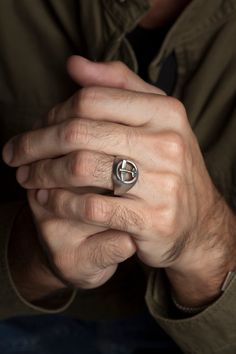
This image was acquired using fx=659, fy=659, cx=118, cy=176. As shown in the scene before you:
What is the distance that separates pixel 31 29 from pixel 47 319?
1.59ft

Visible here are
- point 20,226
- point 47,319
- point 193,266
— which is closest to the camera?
point 193,266

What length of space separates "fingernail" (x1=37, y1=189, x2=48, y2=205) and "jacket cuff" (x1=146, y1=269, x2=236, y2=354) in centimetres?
24

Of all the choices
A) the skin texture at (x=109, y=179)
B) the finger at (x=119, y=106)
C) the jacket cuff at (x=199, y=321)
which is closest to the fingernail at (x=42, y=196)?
the skin texture at (x=109, y=179)

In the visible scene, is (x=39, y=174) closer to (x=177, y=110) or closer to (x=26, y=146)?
(x=26, y=146)

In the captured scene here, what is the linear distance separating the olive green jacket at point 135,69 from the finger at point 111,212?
224 mm

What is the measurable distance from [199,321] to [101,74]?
0.37 metres

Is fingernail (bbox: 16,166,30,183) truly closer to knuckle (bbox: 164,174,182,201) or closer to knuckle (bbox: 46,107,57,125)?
knuckle (bbox: 46,107,57,125)

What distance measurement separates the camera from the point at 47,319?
3.70 ft

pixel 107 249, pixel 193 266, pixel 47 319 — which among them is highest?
pixel 107 249

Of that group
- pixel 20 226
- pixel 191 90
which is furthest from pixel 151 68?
pixel 20 226

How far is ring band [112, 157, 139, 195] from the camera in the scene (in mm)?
698

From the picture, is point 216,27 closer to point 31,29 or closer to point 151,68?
point 151,68

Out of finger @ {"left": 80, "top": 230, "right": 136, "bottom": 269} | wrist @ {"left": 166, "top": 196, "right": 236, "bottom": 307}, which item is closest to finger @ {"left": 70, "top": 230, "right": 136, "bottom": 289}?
finger @ {"left": 80, "top": 230, "right": 136, "bottom": 269}

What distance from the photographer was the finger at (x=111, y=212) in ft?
2.36
